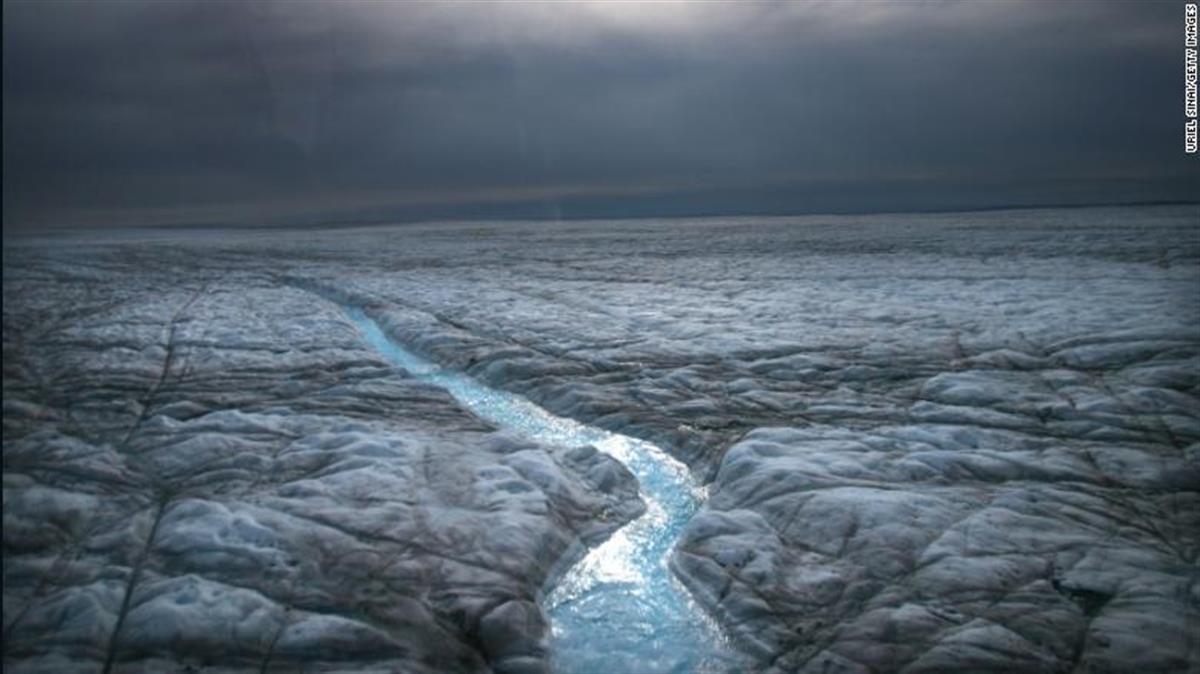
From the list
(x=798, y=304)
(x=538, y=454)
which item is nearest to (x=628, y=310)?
(x=798, y=304)

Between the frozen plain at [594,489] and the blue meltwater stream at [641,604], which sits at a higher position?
the frozen plain at [594,489]

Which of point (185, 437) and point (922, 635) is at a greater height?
point (185, 437)

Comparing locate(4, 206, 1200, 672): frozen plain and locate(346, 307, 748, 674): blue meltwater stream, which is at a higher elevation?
locate(4, 206, 1200, 672): frozen plain

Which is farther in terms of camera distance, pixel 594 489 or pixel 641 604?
pixel 594 489

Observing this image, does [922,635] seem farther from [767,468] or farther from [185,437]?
[185,437]
